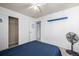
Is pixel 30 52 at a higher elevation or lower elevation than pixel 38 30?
lower

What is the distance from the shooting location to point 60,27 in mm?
2518

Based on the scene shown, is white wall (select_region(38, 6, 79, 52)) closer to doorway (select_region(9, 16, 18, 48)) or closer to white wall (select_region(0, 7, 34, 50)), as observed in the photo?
white wall (select_region(0, 7, 34, 50))

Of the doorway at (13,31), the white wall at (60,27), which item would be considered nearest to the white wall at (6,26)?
the doorway at (13,31)

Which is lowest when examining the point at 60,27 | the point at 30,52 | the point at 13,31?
the point at 30,52

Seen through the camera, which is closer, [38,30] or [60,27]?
[60,27]

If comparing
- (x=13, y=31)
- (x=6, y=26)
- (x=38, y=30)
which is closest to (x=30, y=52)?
(x=6, y=26)

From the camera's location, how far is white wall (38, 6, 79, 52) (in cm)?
212

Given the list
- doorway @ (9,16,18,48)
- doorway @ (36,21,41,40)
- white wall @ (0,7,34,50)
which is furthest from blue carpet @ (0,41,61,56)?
doorway @ (36,21,41,40)

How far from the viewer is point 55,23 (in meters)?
2.59

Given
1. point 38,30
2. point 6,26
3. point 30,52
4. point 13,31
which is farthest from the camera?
point 38,30

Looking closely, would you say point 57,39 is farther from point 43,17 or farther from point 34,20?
point 34,20

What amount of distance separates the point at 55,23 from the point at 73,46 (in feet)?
3.46

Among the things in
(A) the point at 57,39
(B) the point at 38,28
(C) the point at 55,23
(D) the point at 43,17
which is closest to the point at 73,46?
(A) the point at 57,39

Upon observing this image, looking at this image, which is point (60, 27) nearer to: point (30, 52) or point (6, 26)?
point (30, 52)
